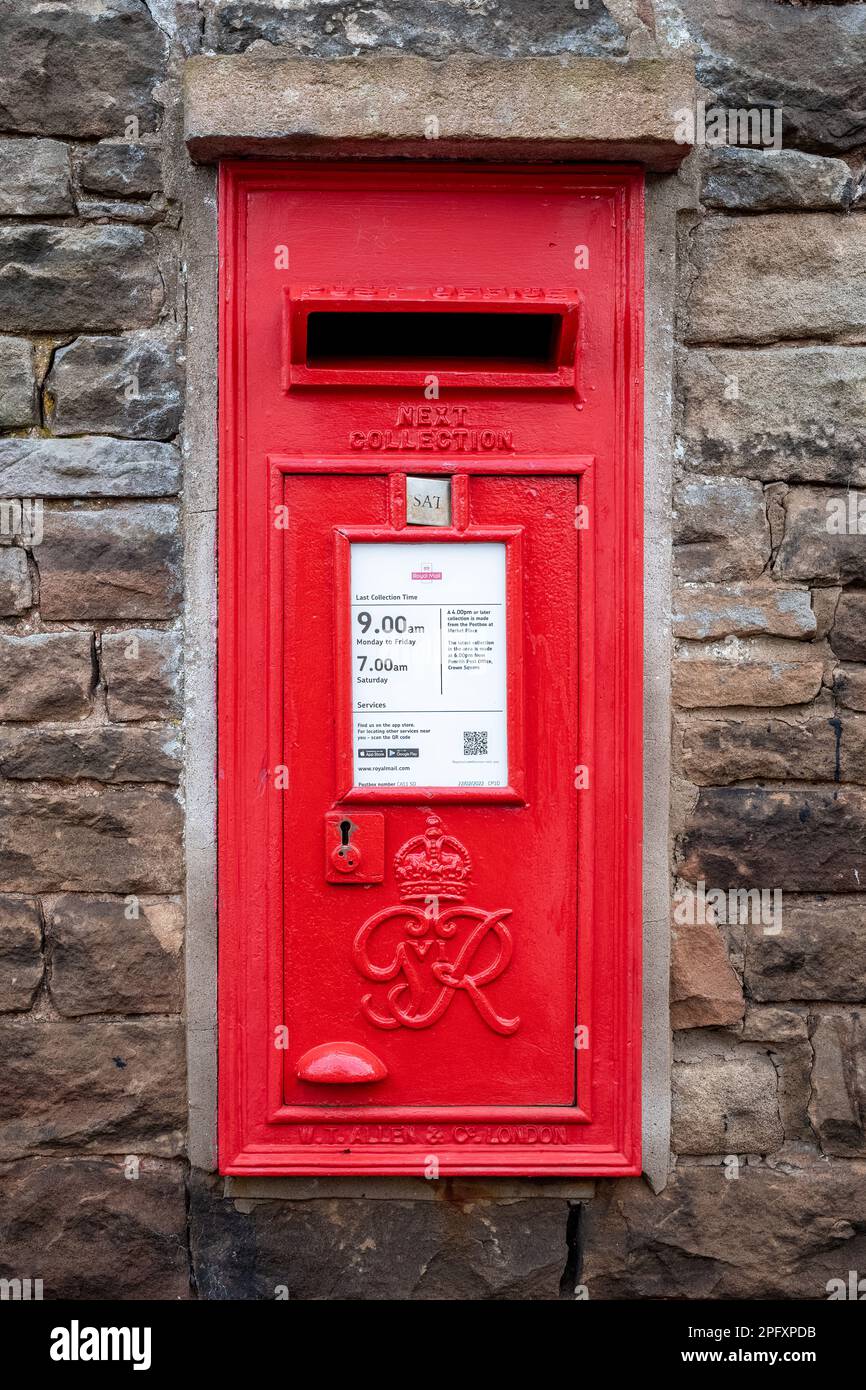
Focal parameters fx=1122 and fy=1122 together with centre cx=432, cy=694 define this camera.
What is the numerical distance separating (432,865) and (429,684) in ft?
1.26

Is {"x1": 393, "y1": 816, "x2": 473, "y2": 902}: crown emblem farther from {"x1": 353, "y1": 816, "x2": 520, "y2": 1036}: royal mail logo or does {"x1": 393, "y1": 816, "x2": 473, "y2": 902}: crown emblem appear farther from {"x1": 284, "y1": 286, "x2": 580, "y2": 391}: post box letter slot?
{"x1": 284, "y1": 286, "x2": 580, "y2": 391}: post box letter slot

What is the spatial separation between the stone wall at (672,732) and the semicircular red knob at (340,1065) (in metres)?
0.31

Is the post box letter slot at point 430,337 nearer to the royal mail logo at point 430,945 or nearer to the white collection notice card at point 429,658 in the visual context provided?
the white collection notice card at point 429,658

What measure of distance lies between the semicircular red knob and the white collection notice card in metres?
0.58

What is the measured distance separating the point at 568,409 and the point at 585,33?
82 centimetres

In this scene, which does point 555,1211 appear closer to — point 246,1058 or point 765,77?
point 246,1058

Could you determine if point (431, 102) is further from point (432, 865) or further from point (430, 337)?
point (432, 865)

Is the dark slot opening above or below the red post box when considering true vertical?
above

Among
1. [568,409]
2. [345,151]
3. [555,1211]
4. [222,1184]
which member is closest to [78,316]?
[345,151]

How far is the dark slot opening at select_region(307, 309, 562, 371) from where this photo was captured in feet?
7.80

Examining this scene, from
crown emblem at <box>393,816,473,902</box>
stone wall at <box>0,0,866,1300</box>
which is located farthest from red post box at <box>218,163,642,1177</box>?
stone wall at <box>0,0,866,1300</box>

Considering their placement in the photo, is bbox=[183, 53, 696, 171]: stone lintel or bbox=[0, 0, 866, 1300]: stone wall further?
bbox=[0, 0, 866, 1300]: stone wall

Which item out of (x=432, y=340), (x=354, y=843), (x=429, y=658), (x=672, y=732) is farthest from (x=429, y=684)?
(x=432, y=340)

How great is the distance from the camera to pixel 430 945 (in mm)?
2393
